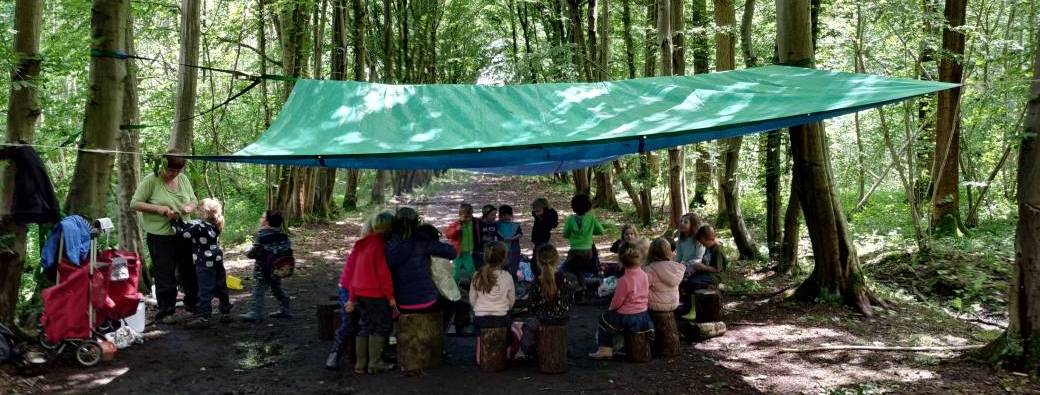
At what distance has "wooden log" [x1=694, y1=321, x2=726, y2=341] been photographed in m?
5.68

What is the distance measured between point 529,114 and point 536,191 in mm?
23122

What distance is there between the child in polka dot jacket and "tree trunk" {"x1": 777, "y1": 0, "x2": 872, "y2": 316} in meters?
5.43

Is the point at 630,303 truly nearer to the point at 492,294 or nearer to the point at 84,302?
the point at 492,294

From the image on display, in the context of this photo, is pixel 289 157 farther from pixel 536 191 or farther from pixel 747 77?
pixel 536 191

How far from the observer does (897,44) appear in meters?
10.6

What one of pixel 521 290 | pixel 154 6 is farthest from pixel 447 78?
pixel 521 290

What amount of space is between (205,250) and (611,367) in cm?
362

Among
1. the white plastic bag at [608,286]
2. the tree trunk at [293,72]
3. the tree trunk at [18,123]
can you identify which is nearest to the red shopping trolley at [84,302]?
the tree trunk at [18,123]

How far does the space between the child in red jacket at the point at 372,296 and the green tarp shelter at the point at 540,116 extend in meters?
0.61

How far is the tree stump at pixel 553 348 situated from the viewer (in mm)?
4898

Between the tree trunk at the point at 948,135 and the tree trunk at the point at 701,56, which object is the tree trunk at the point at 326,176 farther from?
the tree trunk at the point at 948,135

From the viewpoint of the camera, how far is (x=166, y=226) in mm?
5945

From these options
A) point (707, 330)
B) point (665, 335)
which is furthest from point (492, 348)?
point (707, 330)

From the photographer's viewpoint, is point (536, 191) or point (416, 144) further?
point (536, 191)
